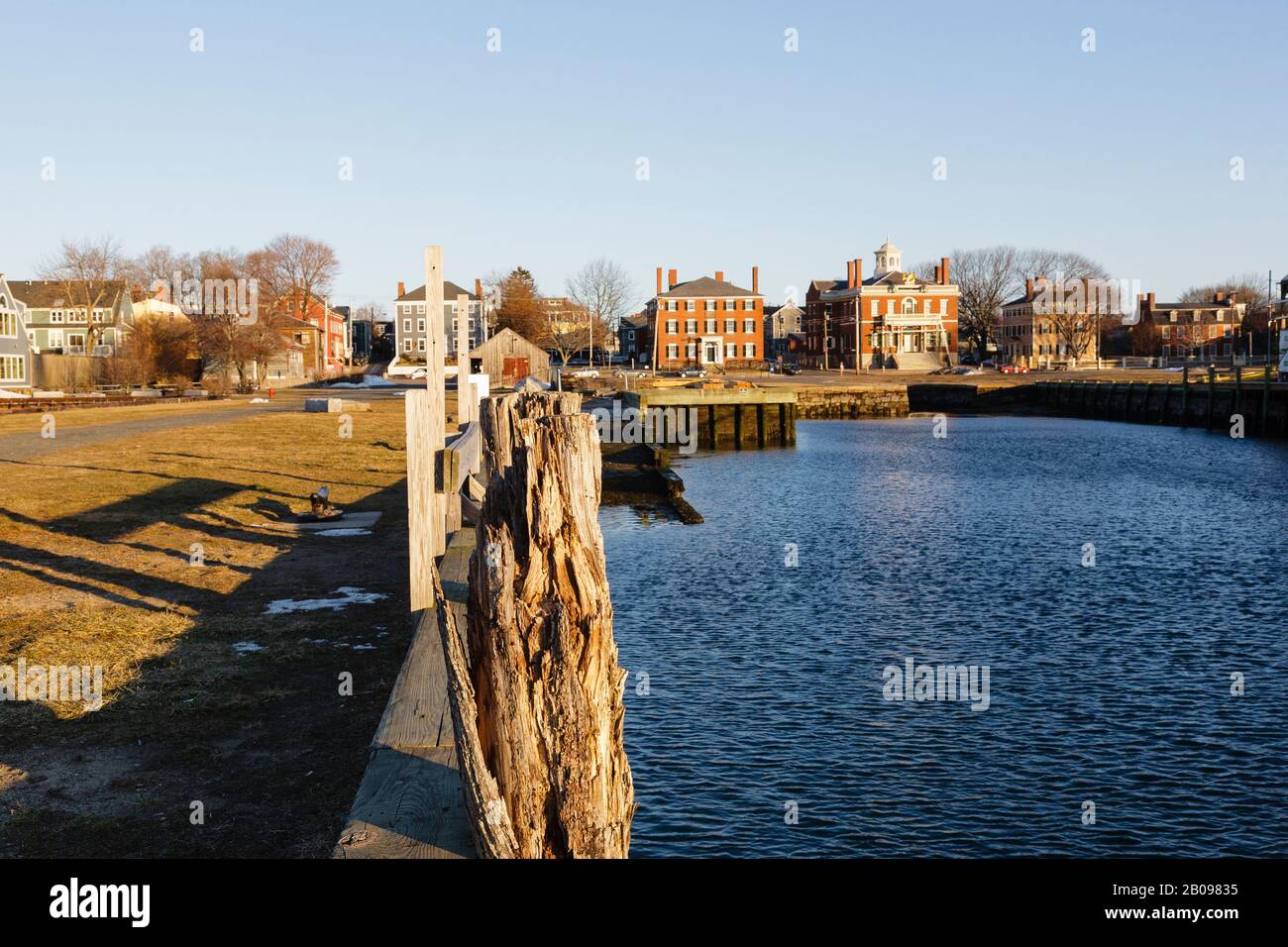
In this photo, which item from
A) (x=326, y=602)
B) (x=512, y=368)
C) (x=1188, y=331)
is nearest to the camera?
(x=326, y=602)

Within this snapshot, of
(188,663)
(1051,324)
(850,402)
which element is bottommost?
(188,663)

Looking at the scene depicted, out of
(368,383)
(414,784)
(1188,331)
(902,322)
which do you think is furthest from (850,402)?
(1188,331)

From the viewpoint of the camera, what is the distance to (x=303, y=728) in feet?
27.4

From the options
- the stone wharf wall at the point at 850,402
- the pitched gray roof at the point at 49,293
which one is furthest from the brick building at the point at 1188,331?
the pitched gray roof at the point at 49,293

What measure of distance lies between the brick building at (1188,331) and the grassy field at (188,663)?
14578 cm

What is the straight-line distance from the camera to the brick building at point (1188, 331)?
147250 mm

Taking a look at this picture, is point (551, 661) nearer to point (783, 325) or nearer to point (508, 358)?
point (508, 358)

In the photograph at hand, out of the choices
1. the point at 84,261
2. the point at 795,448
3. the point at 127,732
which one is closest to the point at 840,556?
the point at 127,732

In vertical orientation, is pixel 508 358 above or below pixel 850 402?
above

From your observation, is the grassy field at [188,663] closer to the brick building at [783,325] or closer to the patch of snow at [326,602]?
the patch of snow at [326,602]

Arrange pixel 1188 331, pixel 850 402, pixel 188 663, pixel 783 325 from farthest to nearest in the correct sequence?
1. pixel 783 325
2. pixel 1188 331
3. pixel 850 402
4. pixel 188 663

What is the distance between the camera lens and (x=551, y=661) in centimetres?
485

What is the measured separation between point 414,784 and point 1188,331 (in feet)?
533

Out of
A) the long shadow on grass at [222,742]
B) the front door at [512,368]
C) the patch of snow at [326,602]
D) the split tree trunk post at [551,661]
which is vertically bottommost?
the long shadow on grass at [222,742]
